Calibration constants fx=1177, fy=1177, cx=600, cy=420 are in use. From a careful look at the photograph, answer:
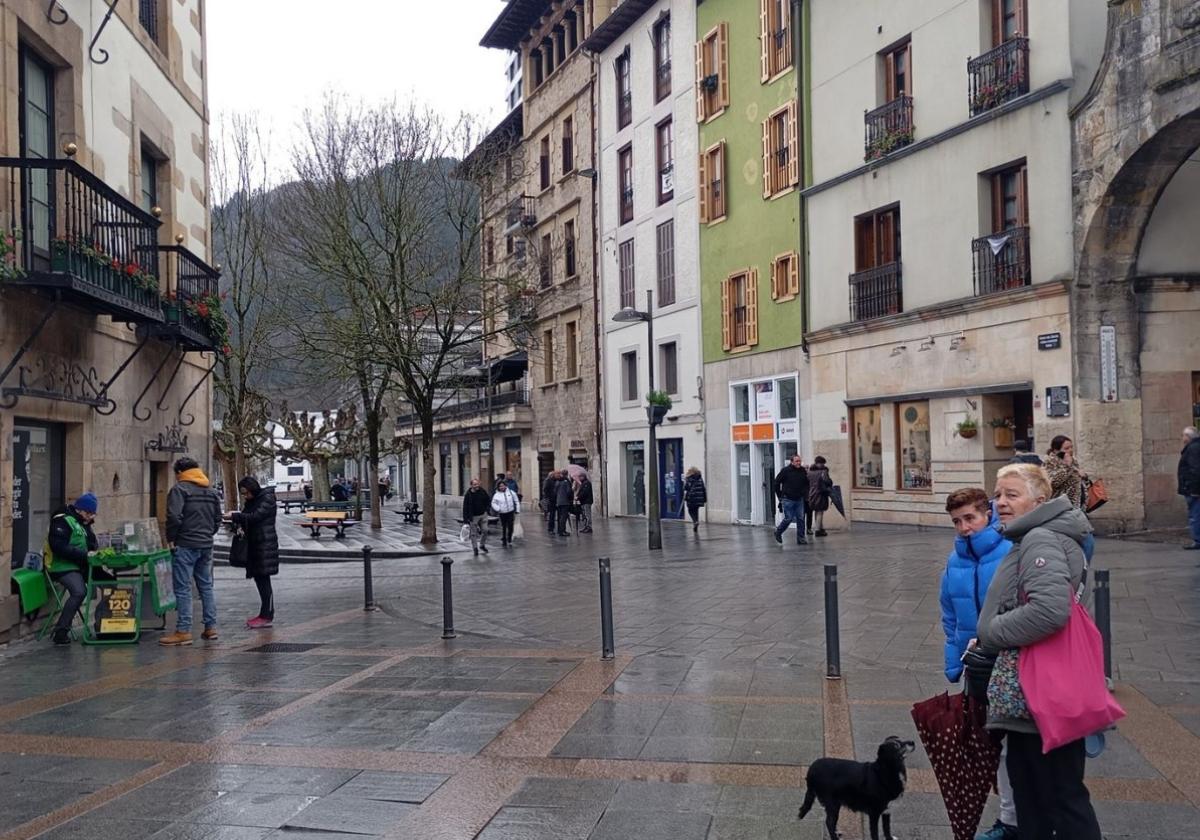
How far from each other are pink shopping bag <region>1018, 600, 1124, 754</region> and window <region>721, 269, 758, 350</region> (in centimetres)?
2518

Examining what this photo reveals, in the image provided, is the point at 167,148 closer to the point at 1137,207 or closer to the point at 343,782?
the point at 343,782

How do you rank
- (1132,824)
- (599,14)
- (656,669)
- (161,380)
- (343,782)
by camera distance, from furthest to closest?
(599,14), (161,380), (656,669), (343,782), (1132,824)

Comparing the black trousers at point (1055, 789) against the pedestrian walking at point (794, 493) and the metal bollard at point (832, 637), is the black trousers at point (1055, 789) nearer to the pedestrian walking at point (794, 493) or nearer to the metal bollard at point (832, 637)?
the metal bollard at point (832, 637)

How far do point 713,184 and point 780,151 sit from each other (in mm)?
3397

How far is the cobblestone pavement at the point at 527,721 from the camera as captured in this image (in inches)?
213

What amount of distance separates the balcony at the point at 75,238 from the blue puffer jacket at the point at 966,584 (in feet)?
28.0

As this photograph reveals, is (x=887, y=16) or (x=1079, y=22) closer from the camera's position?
(x=1079, y=22)

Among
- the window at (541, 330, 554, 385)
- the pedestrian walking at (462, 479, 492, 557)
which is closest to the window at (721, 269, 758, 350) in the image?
the pedestrian walking at (462, 479, 492, 557)

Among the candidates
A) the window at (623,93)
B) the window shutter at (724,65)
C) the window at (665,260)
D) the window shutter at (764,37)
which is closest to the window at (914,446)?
the window shutter at (764,37)

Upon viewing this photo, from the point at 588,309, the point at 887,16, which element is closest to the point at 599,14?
the point at 588,309

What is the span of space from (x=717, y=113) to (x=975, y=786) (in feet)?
91.1

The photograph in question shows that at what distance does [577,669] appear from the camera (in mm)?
9180

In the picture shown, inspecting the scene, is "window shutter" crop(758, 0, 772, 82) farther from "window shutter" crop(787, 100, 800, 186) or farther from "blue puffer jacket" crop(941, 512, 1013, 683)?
"blue puffer jacket" crop(941, 512, 1013, 683)

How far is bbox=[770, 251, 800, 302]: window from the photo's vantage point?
27.2 meters
